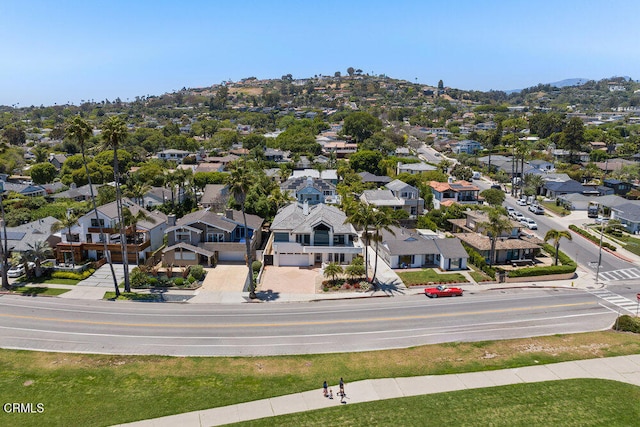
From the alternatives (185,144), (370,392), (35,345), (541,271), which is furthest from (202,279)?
(185,144)

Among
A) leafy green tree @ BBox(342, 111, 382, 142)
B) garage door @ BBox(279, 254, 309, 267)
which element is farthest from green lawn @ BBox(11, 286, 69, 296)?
leafy green tree @ BBox(342, 111, 382, 142)

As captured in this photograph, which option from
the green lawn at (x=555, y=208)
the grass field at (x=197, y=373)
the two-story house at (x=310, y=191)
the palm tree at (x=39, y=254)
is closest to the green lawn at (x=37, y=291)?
the palm tree at (x=39, y=254)

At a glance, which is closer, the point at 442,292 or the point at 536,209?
the point at 442,292

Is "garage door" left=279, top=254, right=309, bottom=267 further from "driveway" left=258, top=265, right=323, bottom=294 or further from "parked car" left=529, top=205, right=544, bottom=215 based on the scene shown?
"parked car" left=529, top=205, right=544, bottom=215

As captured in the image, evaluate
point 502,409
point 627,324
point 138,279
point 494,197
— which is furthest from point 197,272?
point 494,197
